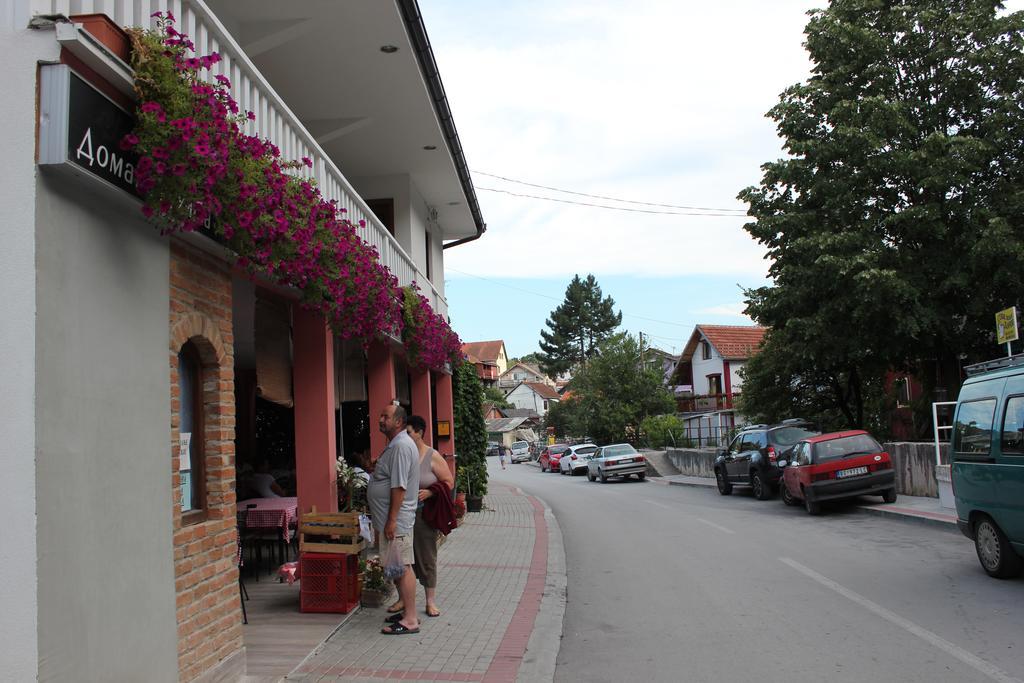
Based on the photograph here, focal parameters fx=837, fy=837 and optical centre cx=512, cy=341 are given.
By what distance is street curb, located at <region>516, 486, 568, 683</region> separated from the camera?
20.5ft

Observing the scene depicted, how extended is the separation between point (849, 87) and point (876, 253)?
15.4ft

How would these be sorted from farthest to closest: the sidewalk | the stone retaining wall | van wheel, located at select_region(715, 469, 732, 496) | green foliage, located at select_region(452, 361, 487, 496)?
1. van wheel, located at select_region(715, 469, 732, 496)
2. green foliage, located at select_region(452, 361, 487, 496)
3. the stone retaining wall
4. the sidewalk

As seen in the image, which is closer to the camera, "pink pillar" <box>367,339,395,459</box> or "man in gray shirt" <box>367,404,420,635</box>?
"man in gray shirt" <box>367,404,420,635</box>

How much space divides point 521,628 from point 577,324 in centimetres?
9614

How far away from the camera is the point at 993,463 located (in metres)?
8.62

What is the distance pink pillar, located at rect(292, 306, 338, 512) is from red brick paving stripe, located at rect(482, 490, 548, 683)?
216 centimetres

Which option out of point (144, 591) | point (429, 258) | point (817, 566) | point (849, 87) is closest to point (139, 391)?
point (144, 591)

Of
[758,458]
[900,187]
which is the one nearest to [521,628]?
[758,458]

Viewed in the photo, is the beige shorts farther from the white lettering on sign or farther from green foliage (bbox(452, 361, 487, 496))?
green foliage (bbox(452, 361, 487, 496))

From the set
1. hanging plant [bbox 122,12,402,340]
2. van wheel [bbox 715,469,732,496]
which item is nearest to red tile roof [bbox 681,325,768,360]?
van wheel [bbox 715,469,732,496]

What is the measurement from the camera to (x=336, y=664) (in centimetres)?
630

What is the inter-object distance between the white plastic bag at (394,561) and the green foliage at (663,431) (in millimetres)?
38553

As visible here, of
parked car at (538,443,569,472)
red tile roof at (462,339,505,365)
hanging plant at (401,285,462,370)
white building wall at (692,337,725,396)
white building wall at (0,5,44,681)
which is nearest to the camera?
white building wall at (0,5,44,681)

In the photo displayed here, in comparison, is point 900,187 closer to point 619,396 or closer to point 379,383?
point 379,383
